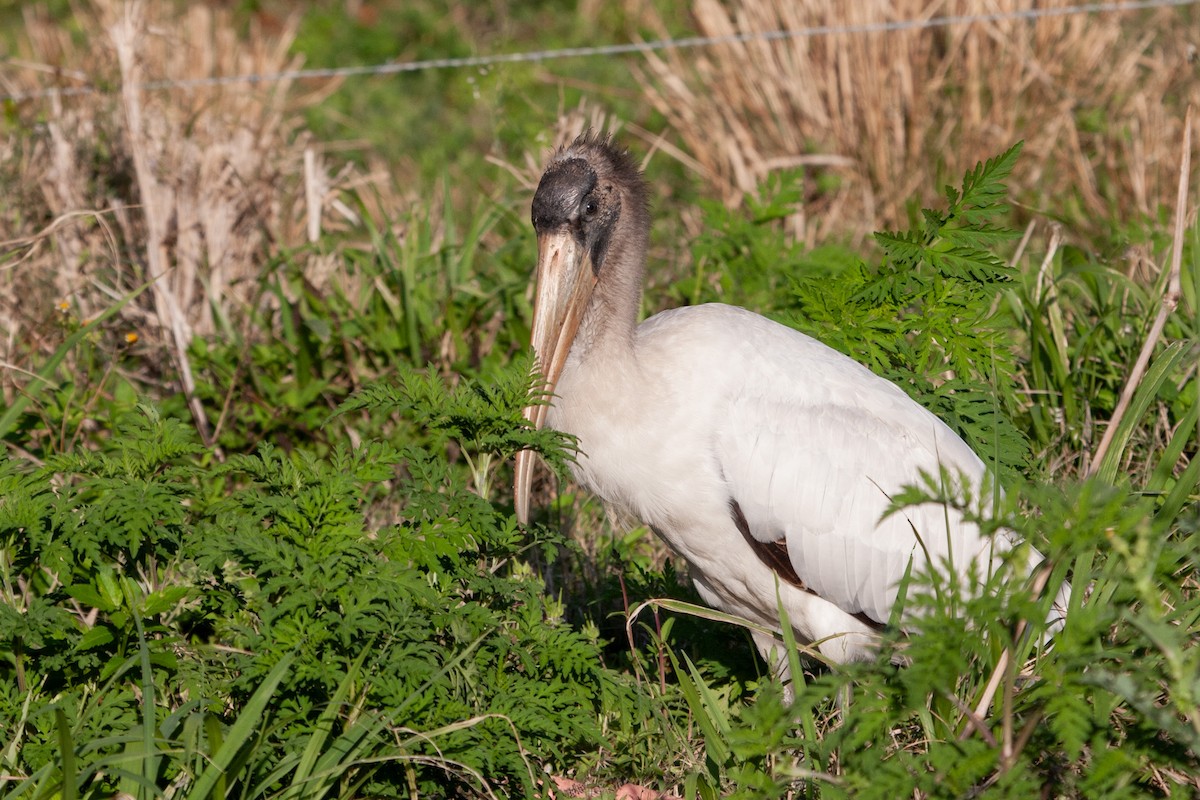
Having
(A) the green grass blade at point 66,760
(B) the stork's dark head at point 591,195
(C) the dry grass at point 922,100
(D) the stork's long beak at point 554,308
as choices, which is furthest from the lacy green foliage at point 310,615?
(C) the dry grass at point 922,100

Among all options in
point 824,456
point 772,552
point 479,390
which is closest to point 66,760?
point 479,390

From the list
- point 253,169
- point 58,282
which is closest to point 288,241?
point 253,169

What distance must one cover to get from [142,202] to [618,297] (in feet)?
8.36

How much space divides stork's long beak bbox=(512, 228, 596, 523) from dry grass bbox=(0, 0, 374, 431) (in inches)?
72.1

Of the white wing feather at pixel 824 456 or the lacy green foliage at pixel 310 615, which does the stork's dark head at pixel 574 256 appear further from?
the lacy green foliage at pixel 310 615

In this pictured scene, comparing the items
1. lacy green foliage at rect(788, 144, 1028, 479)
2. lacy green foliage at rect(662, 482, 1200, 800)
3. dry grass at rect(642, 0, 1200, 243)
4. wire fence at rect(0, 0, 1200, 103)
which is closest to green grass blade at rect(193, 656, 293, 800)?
lacy green foliage at rect(662, 482, 1200, 800)

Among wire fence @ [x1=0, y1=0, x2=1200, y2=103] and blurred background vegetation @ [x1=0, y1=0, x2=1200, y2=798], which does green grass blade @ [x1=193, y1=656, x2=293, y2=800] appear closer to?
blurred background vegetation @ [x1=0, y1=0, x2=1200, y2=798]

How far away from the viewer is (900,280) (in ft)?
11.2

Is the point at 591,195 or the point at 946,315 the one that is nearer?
the point at 946,315

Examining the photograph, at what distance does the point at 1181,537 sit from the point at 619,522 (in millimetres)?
1697

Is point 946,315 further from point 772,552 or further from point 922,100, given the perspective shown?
point 922,100

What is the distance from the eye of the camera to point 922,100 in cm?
638

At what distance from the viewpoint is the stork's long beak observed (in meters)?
3.53

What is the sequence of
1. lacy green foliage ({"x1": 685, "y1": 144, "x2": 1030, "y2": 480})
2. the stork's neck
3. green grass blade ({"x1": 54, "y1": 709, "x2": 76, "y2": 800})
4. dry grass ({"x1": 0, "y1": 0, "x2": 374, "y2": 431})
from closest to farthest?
green grass blade ({"x1": 54, "y1": 709, "x2": 76, "y2": 800})
lacy green foliage ({"x1": 685, "y1": 144, "x2": 1030, "y2": 480})
the stork's neck
dry grass ({"x1": 0, "y1": 0, "x2": 374, "y2": 431})
